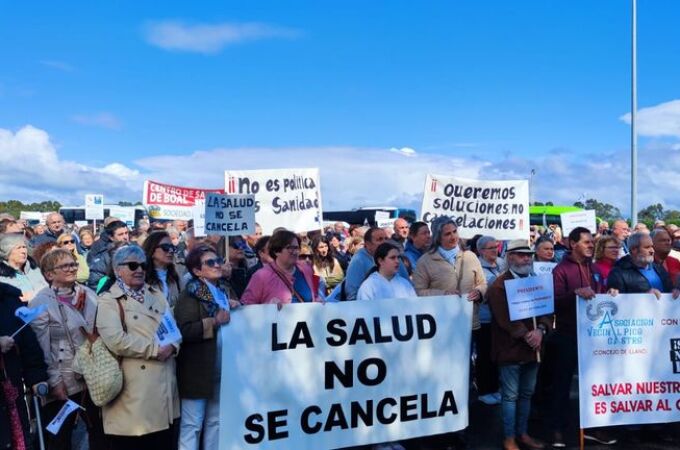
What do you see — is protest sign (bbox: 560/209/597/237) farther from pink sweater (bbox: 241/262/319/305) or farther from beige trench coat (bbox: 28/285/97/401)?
beige trench coat (bbox: 28/285/97/401)

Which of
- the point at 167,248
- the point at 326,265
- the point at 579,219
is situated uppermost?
the point at 579,219

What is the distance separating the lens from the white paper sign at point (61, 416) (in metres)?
4.11

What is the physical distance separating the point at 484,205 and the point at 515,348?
3.90m

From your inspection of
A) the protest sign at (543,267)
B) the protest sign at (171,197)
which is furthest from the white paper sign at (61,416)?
the protest sign at (171,197)

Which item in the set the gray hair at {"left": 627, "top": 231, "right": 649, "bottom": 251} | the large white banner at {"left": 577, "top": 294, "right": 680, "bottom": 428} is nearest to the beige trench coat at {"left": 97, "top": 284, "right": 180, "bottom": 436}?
the large white banner at {"left": 577, "top": 294, "right": 680, "bottom": 428}

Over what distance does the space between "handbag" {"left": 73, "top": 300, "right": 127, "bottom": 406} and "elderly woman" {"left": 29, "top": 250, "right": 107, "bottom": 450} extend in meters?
0.15

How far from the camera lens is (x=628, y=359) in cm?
561

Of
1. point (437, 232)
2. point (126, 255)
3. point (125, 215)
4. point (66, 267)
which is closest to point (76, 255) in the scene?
point (66, 267)

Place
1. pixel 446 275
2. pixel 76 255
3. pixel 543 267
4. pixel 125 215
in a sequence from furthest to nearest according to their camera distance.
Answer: pixel 125 215, pixel 76 255, pixel 543 267, pixel 446 275

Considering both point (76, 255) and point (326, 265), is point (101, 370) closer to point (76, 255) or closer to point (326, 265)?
point (76, 255)

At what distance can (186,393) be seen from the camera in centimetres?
432

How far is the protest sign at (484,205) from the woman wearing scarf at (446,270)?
9.12 feet

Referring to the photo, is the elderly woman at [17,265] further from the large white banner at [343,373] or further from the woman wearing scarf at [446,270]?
the woman wearing scarf at [446,270]

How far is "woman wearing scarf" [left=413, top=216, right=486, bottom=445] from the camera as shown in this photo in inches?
241
